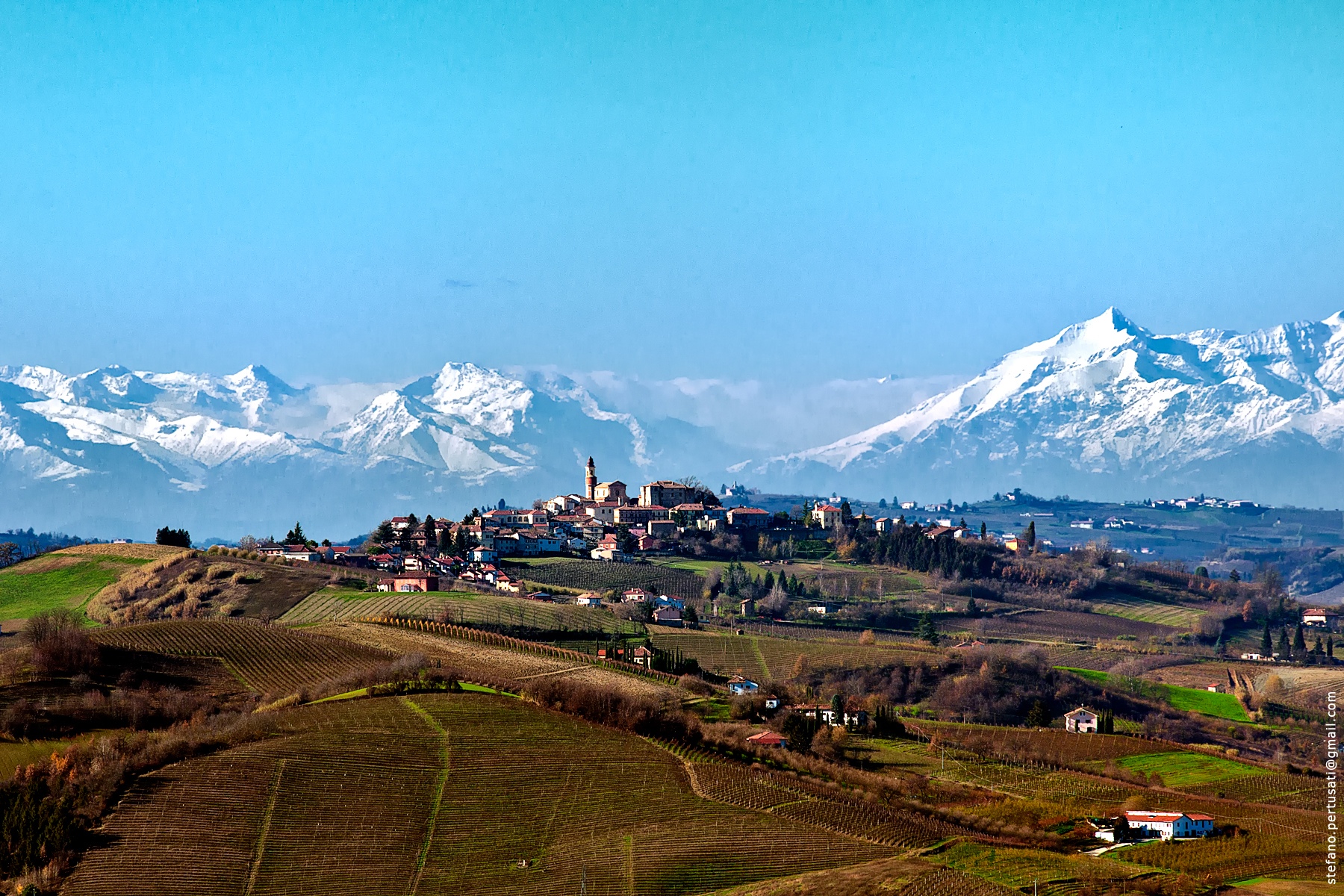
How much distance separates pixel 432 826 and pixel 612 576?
7994 cm

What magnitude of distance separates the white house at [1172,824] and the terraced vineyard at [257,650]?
35.4 meters

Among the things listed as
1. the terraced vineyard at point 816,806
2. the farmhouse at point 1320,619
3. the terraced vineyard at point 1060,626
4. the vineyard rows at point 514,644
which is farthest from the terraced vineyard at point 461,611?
the farmhouse at point 1320,619

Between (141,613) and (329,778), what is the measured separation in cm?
5056

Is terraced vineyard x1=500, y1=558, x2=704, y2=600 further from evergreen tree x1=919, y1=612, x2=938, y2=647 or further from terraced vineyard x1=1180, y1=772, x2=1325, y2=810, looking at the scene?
terraced vineyard x1=1180, y1=772, x2=1325, y2=810

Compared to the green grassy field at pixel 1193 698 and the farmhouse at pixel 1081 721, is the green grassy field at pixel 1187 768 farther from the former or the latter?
the green grassy field at pixel 1193 698

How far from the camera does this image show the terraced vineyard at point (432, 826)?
1578 inches

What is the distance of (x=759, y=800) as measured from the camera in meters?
48.0

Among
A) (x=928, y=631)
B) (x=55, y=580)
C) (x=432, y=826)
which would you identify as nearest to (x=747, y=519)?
(x=928, y=631)

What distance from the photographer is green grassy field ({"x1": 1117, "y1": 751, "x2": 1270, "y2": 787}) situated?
2352 inches

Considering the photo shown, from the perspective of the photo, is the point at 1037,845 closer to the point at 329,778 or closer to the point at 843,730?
the point at 843,730

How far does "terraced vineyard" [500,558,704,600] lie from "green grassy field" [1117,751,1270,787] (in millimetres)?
57756

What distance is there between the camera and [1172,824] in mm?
47062

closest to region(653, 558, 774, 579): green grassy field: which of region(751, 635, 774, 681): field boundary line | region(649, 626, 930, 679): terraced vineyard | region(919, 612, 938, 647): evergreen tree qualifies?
region(919, 612, 938, 647): evergreen tree

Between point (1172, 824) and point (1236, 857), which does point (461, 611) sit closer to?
point (1172, 824)
